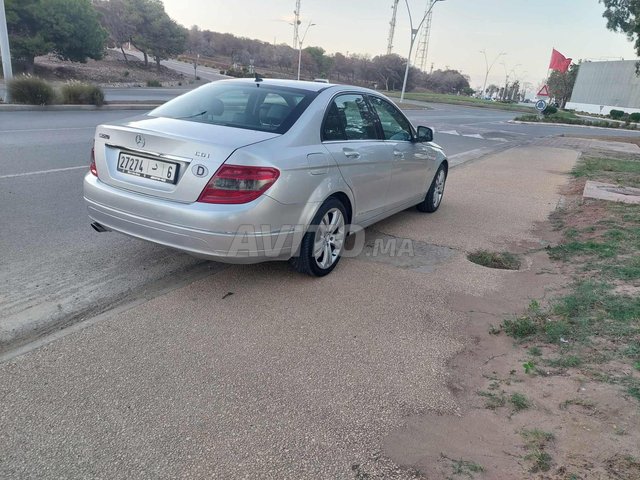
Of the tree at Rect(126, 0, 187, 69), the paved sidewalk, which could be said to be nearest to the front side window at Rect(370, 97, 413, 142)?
the paved sidewalk

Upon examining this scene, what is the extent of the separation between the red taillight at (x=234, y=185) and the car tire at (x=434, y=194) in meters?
3.78

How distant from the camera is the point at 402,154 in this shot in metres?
5.43

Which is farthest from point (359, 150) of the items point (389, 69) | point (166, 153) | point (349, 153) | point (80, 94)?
point (389, 69)

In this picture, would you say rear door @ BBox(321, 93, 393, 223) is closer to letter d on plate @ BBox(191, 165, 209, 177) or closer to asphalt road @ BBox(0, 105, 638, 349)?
letter d on plate @ BBox(191, 165, 209, 177)

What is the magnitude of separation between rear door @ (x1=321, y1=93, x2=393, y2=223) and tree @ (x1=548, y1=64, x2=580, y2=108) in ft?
376

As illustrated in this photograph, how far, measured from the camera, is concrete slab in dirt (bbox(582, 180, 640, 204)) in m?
7.98

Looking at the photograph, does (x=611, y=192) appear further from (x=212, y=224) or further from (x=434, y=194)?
(x=212, y=224)

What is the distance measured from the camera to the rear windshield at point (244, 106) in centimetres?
400

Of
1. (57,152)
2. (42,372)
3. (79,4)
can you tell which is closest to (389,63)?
(79,4)

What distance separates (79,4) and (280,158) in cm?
3559

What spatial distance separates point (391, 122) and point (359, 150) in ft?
3.63

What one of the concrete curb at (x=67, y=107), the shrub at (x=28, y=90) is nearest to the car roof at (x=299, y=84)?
the concrete curb at (x=67, y=107)

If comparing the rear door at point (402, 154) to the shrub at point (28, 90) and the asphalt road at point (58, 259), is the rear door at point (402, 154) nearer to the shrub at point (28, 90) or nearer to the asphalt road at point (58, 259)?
the asphalt road at point (58, 259)

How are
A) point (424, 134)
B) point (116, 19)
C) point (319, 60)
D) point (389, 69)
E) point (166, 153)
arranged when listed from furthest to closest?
1. point (389, 69)
2. point (319, 60)
3. point (116, 19)
4. point (424, 134)
5. point (166, 153)
